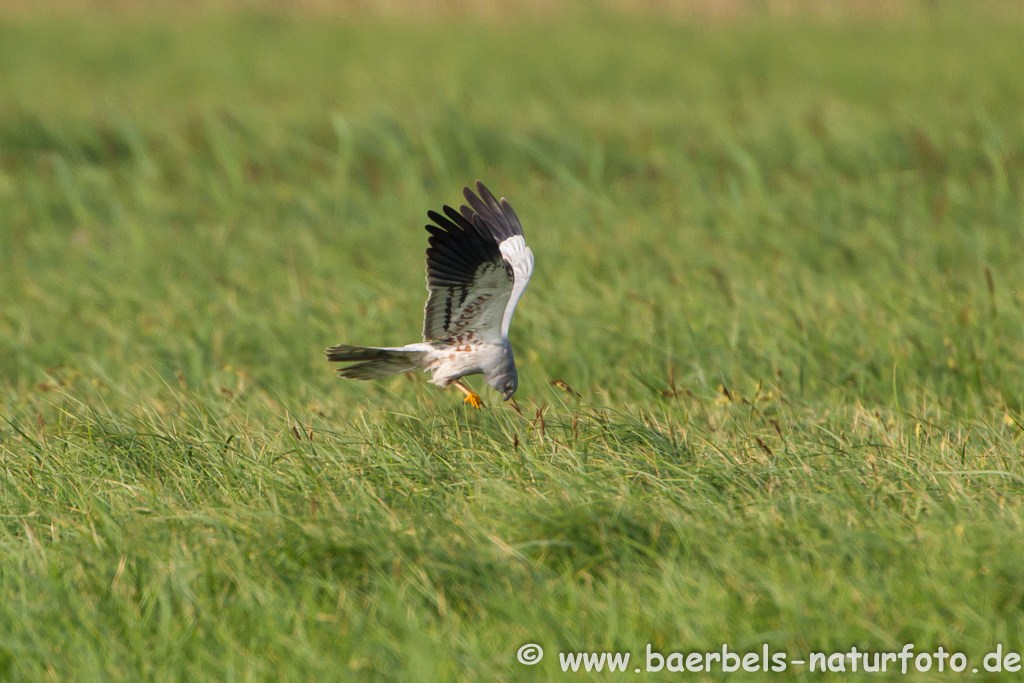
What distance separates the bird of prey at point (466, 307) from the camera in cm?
384

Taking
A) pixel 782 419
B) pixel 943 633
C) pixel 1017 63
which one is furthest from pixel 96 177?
pixel 1017 63

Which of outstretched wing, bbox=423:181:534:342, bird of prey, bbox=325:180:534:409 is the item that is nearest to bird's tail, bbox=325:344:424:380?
bird of prey, bbox=325:180:534:409

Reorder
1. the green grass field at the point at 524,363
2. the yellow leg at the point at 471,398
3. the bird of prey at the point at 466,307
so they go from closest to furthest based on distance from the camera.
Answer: the green grass field at the point at 524,363, the yellow leg at the point at 471,398, the bird of prey at the point at 466,307

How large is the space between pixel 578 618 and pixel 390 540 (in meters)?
0.53

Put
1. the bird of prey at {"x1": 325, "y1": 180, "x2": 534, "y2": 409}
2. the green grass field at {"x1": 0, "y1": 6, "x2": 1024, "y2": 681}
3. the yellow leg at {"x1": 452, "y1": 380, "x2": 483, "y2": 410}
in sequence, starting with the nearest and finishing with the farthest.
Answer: the green grass field at {"x1": 0, "y1": 6, "x2": 1024, "y2": 681}
the yellow leg at {"x1": 452, "y1": 380, "x2": 483, "y2": 410}
the bird of prey at {"x1": 325, "y1": 180, "x2": 534, "y2": 409}

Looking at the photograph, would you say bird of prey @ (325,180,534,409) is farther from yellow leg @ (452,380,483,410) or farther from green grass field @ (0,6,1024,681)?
green grass field @ (0,6,1024,681)

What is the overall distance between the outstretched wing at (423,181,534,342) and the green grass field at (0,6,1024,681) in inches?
12.7

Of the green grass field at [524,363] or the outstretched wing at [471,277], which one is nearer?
the green grass field at [524,363]

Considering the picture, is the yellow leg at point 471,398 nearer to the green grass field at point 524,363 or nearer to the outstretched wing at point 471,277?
the green grass field at point 524,363

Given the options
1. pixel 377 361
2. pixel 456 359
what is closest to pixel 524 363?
pixel 456 359

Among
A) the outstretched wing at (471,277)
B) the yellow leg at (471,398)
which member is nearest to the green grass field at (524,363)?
the yellow leg at (471,398)

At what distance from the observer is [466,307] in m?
3.97

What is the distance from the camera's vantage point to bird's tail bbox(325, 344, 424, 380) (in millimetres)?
3867

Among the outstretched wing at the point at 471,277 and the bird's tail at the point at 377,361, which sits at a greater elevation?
the outstretched wing at the point at 471,277
